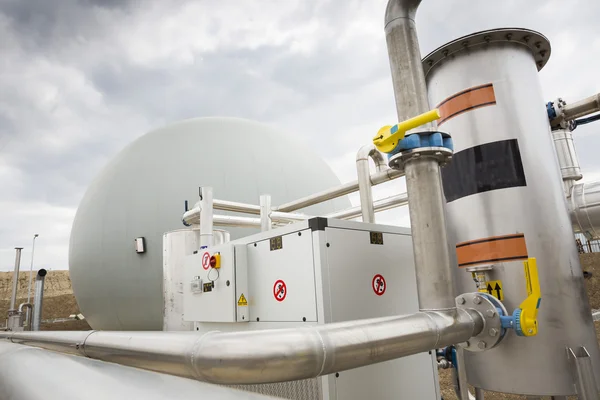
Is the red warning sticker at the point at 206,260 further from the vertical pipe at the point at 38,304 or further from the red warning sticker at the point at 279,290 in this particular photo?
the vertical pipe at the point at 38,304

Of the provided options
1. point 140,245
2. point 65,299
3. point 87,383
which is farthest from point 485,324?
point 65,299

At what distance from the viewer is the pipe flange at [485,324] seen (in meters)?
1.45

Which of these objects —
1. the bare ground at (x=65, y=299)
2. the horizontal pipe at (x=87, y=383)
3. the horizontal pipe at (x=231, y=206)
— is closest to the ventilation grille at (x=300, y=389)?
the horizontal pipe at (x=87, y=383)

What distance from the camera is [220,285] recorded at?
2111 mm

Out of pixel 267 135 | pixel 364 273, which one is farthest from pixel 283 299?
pixel 267 135

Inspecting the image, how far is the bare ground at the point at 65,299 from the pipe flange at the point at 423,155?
9.04 ft

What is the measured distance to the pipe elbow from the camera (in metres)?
1.73

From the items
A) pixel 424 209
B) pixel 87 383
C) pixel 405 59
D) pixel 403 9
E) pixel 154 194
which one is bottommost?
pixel 87 383

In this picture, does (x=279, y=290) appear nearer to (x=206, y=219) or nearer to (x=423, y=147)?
(x=423, y=147)

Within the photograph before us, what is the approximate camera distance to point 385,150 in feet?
4.95

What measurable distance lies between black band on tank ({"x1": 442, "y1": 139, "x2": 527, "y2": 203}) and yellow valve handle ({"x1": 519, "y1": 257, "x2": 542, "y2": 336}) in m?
0.39

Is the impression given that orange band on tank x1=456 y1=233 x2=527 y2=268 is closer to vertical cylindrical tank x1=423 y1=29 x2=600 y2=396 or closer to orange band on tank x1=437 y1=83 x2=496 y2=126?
vertical cylindrical tank x1=423 y1=29 x2=600 y2=396

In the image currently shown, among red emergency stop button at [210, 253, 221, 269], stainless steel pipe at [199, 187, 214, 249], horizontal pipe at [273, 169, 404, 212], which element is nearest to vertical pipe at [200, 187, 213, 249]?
stainless steel pipe at [199, 187, 214, 249]

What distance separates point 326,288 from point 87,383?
96 cm
